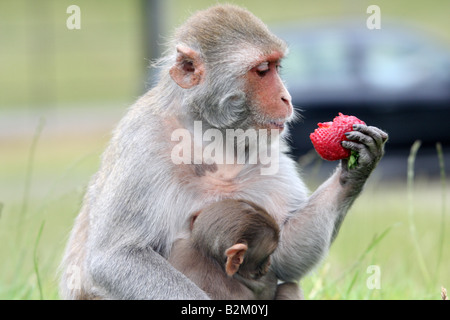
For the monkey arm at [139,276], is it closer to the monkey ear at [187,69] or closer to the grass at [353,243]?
the grass at [353,243]

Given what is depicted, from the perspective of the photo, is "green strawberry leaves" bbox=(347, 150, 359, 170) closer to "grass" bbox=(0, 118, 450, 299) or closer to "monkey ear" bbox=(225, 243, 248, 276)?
"monkey ear" bbox=(225, 243, 248, 276)

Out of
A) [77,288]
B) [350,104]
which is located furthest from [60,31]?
[77,288]

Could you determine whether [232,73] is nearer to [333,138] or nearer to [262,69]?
[262,69]

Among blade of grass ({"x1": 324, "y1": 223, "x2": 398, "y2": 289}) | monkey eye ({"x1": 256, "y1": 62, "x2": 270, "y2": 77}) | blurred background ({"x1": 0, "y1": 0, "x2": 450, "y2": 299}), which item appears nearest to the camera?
monkey eye ({"x1": 256, "y1": 62, "x2": 270, "y2": 77})

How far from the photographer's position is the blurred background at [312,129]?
250 inches

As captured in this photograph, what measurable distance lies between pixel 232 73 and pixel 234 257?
3.42ft

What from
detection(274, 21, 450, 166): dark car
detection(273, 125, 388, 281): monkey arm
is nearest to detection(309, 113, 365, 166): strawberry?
detection(273, 125, 388, 281): monkey arm

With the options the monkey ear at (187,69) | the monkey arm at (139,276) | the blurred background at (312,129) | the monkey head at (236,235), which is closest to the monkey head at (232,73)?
the monkey ear at (187,69)

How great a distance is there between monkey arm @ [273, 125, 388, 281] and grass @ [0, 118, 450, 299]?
0.56 m

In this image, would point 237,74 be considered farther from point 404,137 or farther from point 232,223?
point 404,137

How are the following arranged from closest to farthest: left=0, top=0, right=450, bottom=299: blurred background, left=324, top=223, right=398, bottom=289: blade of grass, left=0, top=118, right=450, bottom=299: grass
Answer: left=324, top=223, right=398, bottom=289: blade of grass < left=0, top=118, right=450, bottom=299: grass < left=0, top=0, right=450, bottom=299: blurred background

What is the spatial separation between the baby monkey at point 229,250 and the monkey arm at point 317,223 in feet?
0.74

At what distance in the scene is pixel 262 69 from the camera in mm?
4840

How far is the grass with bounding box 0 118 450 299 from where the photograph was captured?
603cm
